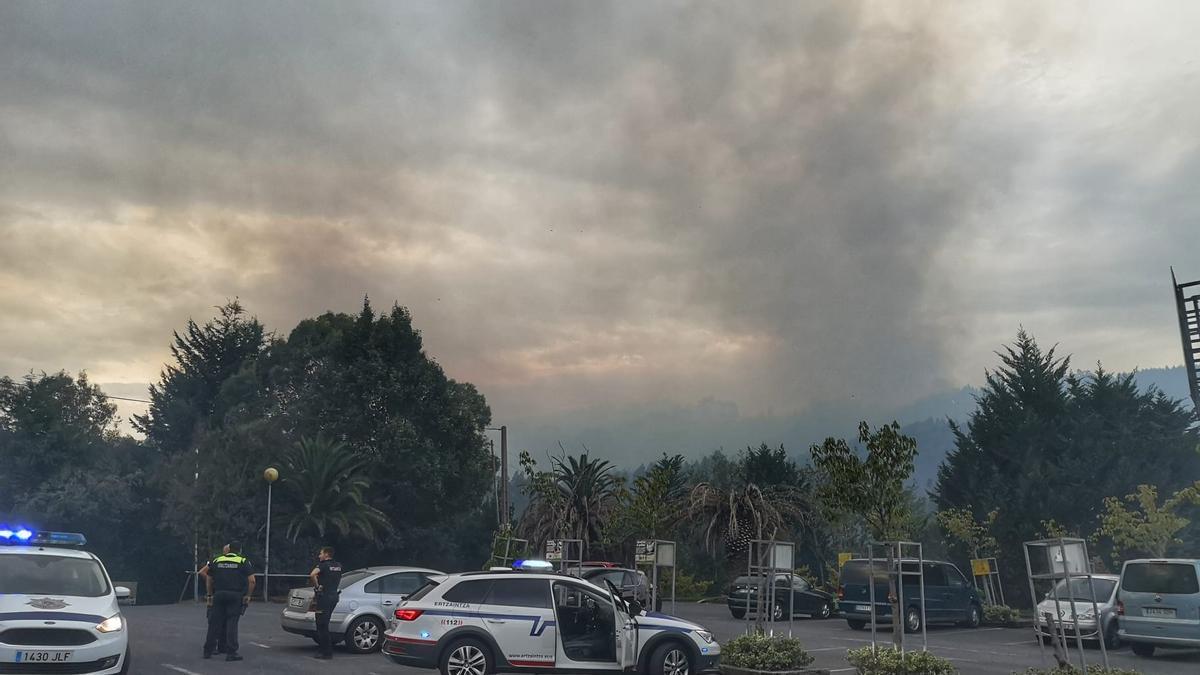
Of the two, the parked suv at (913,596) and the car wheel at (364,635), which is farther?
the parked suv at (913,596)

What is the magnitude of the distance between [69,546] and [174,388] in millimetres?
53700

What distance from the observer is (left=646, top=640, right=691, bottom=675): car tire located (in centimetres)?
1248

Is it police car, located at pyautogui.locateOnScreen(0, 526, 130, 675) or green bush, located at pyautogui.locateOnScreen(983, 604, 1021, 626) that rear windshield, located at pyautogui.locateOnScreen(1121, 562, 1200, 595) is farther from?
police car, located at pyautogui.locateOnScreen(0, 526, 130, 675)

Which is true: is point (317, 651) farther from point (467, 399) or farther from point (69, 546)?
point (467, 399)

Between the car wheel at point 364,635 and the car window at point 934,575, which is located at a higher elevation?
the car window at point 934,575

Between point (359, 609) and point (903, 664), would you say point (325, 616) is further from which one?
point (903, 664)

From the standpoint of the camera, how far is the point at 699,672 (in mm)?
13086

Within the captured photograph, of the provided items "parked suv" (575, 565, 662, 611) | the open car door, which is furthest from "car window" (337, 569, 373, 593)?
the open car door

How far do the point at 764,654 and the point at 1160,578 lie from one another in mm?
8889

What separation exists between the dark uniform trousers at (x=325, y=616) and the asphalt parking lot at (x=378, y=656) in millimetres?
288

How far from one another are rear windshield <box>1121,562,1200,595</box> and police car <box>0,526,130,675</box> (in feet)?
56.5


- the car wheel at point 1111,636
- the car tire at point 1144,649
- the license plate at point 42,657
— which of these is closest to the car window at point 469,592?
the license plate at point 42,657

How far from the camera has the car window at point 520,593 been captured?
12172mm

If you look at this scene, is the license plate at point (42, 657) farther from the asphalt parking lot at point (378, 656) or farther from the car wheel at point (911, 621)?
the car wheel at point (911, 621)
